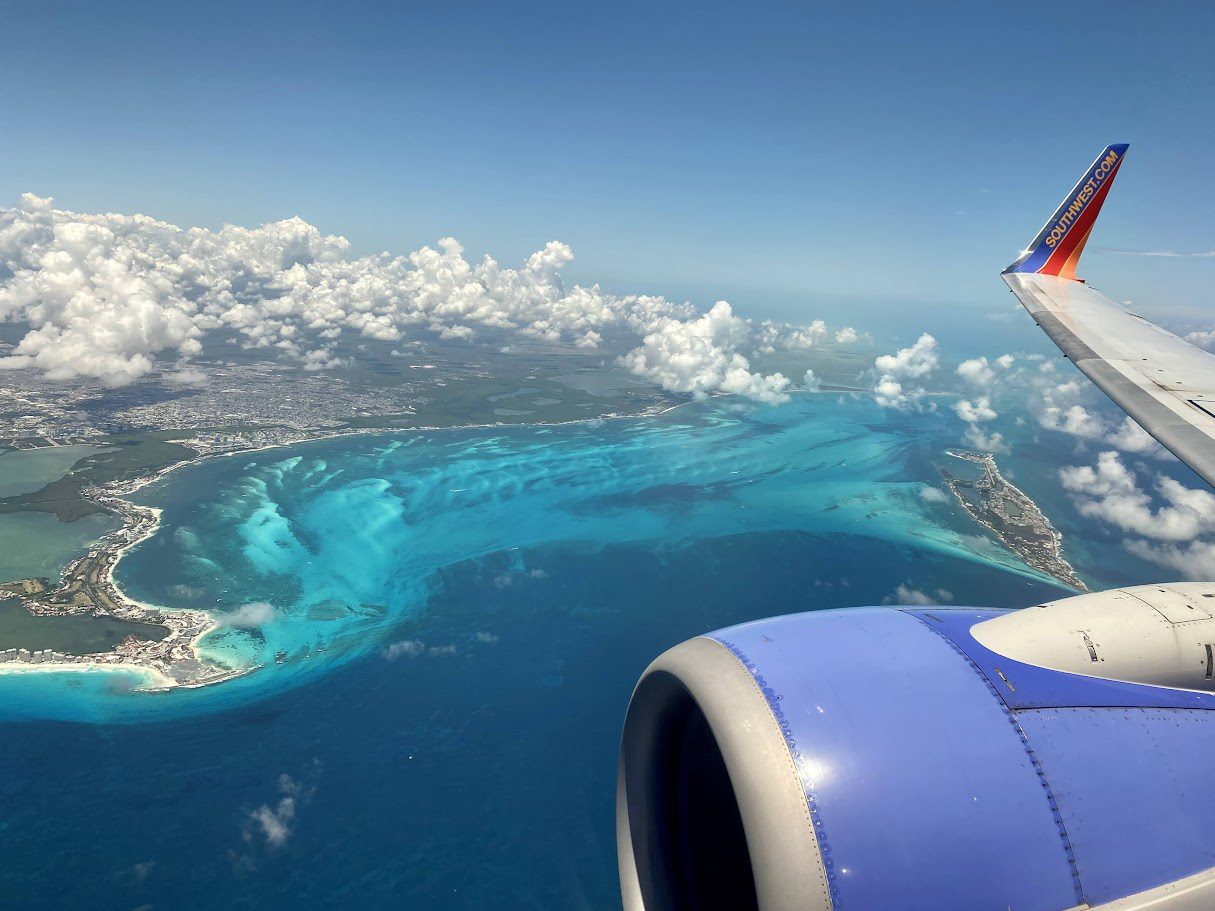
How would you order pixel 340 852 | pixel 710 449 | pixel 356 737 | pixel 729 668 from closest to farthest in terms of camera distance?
pixel 729 668 < pixel 340 852 < pixel 356 737 < pixel 710 449

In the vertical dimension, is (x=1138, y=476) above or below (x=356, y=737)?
above

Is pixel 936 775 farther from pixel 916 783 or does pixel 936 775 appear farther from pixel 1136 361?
pixel 1136 361

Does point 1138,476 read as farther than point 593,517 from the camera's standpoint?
Yes

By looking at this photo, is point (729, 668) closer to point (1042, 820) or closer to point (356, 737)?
point (1042, 820)

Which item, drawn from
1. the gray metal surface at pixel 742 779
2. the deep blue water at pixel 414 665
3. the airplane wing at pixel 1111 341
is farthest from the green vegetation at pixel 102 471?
the airplane wing at pixel 1111 341

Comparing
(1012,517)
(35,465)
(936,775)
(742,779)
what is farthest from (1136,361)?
(35,465)

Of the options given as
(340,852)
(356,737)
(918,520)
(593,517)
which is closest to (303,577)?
(356,737)

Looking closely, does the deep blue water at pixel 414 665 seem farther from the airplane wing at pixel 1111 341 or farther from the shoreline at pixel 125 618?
the airplane wing at pixel 1111 341

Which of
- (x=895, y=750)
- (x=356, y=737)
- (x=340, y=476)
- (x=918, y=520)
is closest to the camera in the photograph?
(x=895, y=750)
